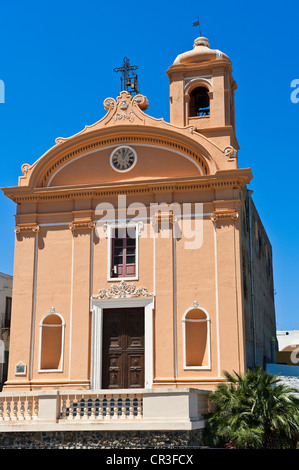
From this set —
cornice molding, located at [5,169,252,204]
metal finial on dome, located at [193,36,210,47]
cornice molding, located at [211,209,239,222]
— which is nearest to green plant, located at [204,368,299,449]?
cornice molding, located at [211,209,239,222]

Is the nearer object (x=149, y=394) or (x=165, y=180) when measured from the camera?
(x=149, y=394)

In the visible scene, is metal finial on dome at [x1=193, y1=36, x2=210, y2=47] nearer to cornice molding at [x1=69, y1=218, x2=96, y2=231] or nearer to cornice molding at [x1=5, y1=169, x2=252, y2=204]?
cornice molding at [x1=5, y1=169, x2=252, y2=204]

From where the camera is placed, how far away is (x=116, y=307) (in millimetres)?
22312

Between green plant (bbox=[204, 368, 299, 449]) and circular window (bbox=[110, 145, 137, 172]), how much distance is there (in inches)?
372

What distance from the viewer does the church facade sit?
21531mm

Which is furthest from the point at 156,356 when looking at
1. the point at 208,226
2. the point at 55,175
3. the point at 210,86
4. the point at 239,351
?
the point at 210,86

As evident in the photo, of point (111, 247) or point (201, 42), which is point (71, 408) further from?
point (201, 42)

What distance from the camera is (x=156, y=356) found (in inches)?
845

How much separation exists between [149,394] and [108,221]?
813 centimetres

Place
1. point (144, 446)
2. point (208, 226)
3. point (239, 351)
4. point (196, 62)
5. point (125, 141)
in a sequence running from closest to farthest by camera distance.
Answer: point (144, 446)
point (239, 351)
point (208, 226)
point (125, 141)
point (196, 62)

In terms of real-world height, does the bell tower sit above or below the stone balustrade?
above

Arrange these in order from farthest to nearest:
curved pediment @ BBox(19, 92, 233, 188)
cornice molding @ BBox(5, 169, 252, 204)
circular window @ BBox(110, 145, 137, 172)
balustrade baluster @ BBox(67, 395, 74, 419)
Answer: circular window @ BBox(110, 145, 137, 172) → curved pediment @ BBox(19, 92, 233, 188) → cornice molding @ BBox(5, 169, 252, 204) → balustrade baluster @ BBox(67, 395, 74, 419)

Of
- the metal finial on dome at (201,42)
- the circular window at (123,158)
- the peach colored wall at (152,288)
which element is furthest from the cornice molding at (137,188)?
the metal finial on dome at (201,42)

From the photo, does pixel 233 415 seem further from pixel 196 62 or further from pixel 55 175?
pixel 196 62
